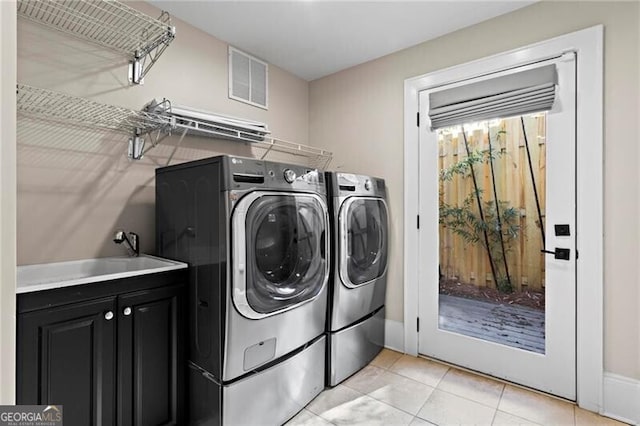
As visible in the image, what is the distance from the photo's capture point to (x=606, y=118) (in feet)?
6.31

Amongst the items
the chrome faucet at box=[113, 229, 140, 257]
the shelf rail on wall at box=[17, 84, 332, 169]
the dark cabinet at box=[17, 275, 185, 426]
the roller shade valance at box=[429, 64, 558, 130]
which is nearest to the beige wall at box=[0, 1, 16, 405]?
the dark cabinet at box=[17, 275, 185, 426]

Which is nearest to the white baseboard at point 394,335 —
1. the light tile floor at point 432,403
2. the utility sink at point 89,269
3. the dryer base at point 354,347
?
the dryer base at point 354,347

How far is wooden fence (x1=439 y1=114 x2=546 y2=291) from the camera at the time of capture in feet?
7.26

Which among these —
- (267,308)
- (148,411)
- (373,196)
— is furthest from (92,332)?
(373,196)

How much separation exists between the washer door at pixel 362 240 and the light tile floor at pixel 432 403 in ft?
2.33

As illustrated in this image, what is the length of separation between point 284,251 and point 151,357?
2.81 feet

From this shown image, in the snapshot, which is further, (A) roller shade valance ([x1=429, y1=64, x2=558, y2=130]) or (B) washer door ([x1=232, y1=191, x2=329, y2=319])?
(A) roller shade valance ([x1=429, y1=64, x2=558, y2=130])

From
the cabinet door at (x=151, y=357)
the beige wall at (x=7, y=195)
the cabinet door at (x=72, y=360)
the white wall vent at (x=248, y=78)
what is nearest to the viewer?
the beige wall at (x=7, y=195)

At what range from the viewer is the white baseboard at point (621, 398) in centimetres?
182

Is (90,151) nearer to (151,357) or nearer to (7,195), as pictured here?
(151,357)

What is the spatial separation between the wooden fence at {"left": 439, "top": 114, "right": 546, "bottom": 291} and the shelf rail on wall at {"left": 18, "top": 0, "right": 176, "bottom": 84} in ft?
7.00

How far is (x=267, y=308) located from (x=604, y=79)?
7.83 feet

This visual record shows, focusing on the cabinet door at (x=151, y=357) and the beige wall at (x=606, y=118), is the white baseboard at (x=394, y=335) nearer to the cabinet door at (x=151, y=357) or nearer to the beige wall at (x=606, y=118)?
the beige wall at (x=606, y=118)

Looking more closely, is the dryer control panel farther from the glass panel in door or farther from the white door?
the glass panel in door
